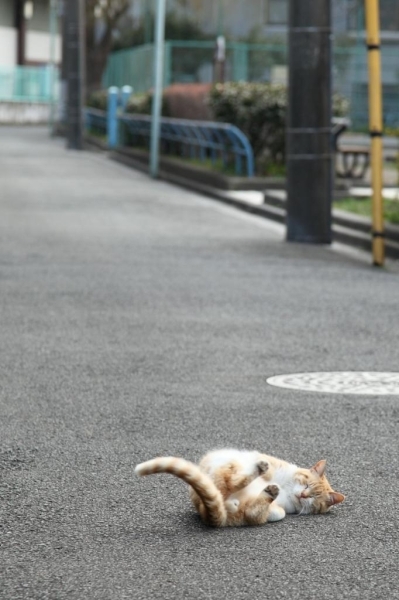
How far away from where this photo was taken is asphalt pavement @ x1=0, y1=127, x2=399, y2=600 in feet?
15.5

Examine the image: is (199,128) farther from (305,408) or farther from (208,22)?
(305,408)

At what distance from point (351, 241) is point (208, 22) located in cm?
2439

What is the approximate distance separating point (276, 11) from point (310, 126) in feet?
80.3

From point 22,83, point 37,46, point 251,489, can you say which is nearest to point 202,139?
point 251,489

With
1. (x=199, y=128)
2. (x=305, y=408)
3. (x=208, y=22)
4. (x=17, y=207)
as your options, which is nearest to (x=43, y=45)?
(x=208, y=22)

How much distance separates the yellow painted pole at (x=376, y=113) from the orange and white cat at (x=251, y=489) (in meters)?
9.53

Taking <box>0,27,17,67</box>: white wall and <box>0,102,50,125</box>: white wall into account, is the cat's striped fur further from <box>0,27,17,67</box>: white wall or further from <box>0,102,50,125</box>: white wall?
<box>0,27,17,67</box>: white wall

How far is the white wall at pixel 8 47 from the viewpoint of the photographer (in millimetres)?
72375

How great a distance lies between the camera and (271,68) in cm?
3372

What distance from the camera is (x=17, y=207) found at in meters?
22.1

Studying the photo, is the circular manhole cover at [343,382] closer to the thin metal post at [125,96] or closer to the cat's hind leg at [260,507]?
the cat's hind leg at [260,507]

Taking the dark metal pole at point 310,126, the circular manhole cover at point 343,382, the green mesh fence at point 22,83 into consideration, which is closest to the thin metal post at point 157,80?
the dark metal pole at point 310,126

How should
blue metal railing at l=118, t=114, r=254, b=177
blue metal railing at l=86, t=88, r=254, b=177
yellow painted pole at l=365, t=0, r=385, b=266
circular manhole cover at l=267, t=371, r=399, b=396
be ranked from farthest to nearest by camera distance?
blue metal railing at l=86, t=88, r=254, b=177
blue metal railing at l=118, t=114, r=254, b=177
yellow painted pole at l=365, t=0, r=385, b=266
circular manhole cover at l=267, t=371, r=399, b=396

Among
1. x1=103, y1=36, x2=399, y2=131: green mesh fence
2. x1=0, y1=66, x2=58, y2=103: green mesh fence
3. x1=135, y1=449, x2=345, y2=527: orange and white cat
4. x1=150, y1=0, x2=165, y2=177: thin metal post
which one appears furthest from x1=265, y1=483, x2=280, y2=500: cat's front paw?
x1=0, y1=66, x2=58, y2=103: green mesh fence
